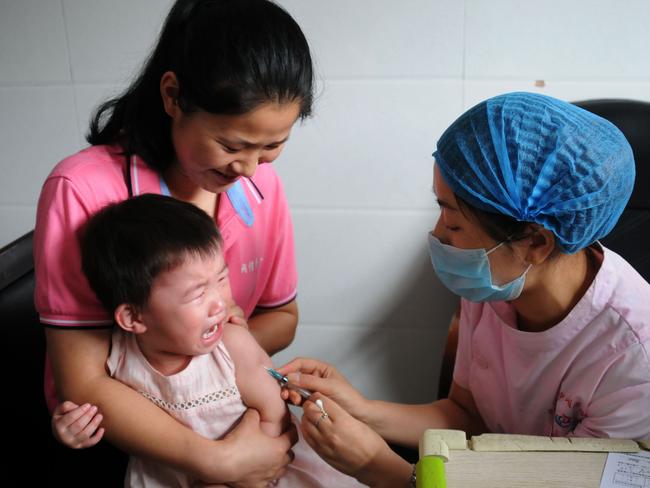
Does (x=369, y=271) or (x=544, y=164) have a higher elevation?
(x=544, y=164)

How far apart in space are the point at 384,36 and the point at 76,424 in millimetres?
1338

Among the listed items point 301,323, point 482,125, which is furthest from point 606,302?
point 301,323

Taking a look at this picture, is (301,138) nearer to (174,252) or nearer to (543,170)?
(174,252)

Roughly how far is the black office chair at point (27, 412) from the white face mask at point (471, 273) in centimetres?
91

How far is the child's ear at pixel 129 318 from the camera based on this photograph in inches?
46.6

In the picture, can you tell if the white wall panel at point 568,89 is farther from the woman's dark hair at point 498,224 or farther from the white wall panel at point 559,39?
the woman's dark hair at point 498,224

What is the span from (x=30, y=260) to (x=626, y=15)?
1753 millimetres

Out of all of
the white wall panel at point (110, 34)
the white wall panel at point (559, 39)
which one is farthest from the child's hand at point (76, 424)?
the white wall panel at point (559, 39)

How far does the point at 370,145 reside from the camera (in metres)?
1.95

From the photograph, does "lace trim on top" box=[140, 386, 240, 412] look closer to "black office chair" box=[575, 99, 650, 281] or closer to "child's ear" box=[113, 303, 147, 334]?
"child's ear" box=[113, 303, 147, 334]

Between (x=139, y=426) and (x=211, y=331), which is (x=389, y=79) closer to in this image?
(x=211, y=331)

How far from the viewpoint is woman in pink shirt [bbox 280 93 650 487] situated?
1.06m

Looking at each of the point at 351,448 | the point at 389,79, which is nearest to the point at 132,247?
the point at 351,448

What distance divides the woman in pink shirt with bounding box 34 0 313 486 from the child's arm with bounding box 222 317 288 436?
0.11ft
